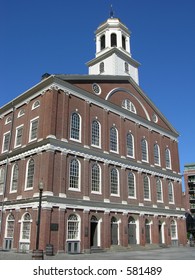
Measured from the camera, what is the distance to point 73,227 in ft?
85.4

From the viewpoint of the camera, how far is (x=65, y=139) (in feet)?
89.3

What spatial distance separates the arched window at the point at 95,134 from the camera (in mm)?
30678

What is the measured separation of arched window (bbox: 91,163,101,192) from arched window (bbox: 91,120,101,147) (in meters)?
2.38

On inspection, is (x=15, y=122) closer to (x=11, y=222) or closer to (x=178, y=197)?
(x=11, y=222)

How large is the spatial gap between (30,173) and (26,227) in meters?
4.76

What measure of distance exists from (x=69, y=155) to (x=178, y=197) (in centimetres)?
2056

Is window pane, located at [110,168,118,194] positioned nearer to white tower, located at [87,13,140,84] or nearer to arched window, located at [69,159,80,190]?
arched window, located at [69,159,80,190]

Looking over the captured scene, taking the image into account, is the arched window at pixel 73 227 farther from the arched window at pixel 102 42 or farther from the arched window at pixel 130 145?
the arched window at pixel 102 42

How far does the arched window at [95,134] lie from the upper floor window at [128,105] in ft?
20.1

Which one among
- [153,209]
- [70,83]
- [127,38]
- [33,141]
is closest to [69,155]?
[33,141]

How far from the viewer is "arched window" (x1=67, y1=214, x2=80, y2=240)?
2558cm

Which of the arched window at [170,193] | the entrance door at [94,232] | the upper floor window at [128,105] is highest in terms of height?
the upper floor window at [128,105]

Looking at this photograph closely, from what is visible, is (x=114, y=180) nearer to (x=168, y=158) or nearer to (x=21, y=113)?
(x=21, y=113)

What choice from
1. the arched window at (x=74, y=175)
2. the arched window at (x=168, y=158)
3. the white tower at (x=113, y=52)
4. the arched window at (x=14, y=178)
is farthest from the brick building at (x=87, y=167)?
the arched window at (x=168, y=158)
